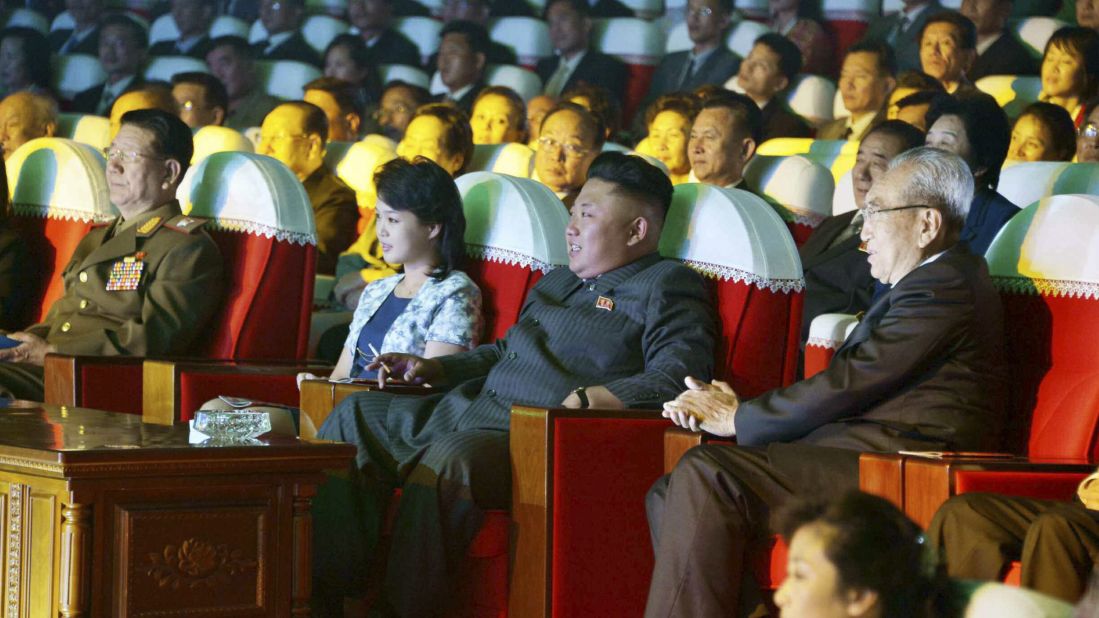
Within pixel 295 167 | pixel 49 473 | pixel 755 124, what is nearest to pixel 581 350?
pixel 49 473

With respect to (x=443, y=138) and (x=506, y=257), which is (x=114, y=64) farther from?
(x=506, y=257)

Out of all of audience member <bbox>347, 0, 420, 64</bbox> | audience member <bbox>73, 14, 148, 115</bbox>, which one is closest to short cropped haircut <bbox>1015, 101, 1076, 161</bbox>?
audience member <bbox>347, 0, 420, 64</bbox>

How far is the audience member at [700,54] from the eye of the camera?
6.48 m

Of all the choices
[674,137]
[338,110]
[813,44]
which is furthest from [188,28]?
[674,137]

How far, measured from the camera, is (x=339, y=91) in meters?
6.32

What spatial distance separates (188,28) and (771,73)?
3460 mm

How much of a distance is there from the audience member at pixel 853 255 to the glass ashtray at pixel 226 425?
66.0 inches

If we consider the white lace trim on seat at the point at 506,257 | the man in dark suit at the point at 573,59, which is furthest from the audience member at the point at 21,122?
the white lace trim on seat at the point at 506,257

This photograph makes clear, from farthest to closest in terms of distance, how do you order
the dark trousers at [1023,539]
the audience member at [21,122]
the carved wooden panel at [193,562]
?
1. the audience member at [21,122]
2. the carved wooden panel at [193,562]
3. the dark trousers at [1023,539]

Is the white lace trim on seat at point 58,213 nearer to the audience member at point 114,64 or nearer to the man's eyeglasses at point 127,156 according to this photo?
the man's eyeglasses at point 127,156

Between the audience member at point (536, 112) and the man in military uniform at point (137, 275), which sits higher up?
the audience member at point (536, 112)

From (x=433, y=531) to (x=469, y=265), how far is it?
963 mm

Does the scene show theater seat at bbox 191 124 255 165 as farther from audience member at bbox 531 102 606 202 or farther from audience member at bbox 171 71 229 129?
audience member at bbox 531 102 606 202

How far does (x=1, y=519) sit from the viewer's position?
91.4 inches
